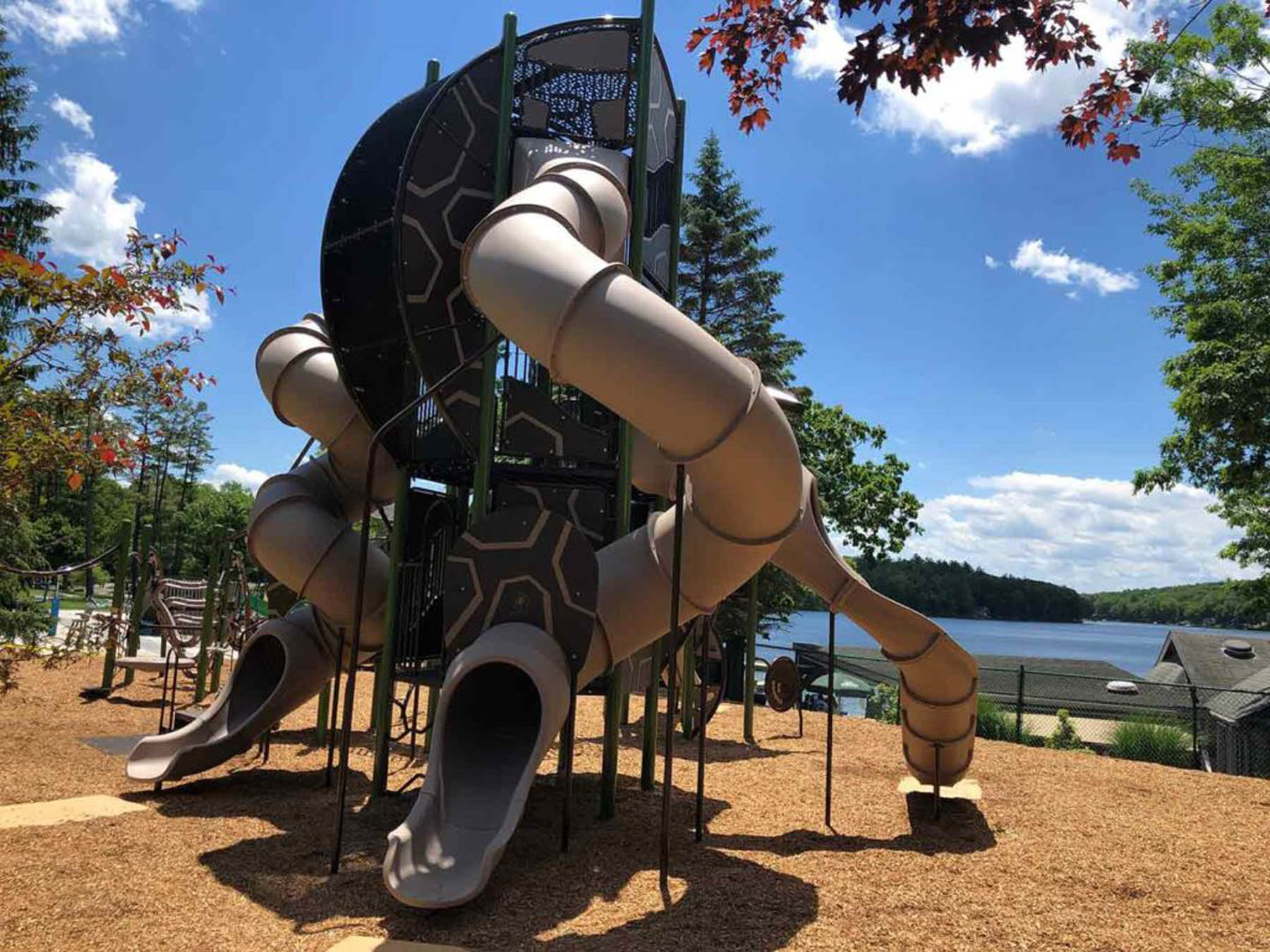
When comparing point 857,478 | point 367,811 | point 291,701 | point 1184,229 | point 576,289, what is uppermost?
point 1184,229

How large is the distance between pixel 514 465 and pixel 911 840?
4702 mm

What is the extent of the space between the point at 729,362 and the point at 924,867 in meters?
3.88

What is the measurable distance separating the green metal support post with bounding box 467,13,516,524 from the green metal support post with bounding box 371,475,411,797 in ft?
3.38

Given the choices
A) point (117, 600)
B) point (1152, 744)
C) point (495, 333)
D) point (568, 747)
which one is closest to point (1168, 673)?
point (1152, 744)

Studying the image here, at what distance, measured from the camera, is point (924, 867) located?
6.12 m

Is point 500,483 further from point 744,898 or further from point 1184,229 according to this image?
point 1184,229

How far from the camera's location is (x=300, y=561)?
841 cm

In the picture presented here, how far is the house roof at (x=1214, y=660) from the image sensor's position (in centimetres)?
2538

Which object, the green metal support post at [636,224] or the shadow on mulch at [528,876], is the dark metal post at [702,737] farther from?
the green metal support post at [636,224]

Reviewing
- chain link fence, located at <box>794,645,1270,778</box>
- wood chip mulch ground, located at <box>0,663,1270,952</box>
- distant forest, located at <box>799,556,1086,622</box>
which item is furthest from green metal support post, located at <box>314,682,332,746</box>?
distant forest, located at <box>799,556,1086,622</box>

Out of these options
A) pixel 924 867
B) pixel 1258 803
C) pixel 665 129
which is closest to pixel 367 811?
pixel 924 867

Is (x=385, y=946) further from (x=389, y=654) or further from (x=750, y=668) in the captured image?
(x=750, y=668)

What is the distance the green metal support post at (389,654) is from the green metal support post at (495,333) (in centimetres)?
103

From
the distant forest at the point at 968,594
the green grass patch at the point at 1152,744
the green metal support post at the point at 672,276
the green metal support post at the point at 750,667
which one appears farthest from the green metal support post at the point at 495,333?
the distant forest at the point at 968,594
